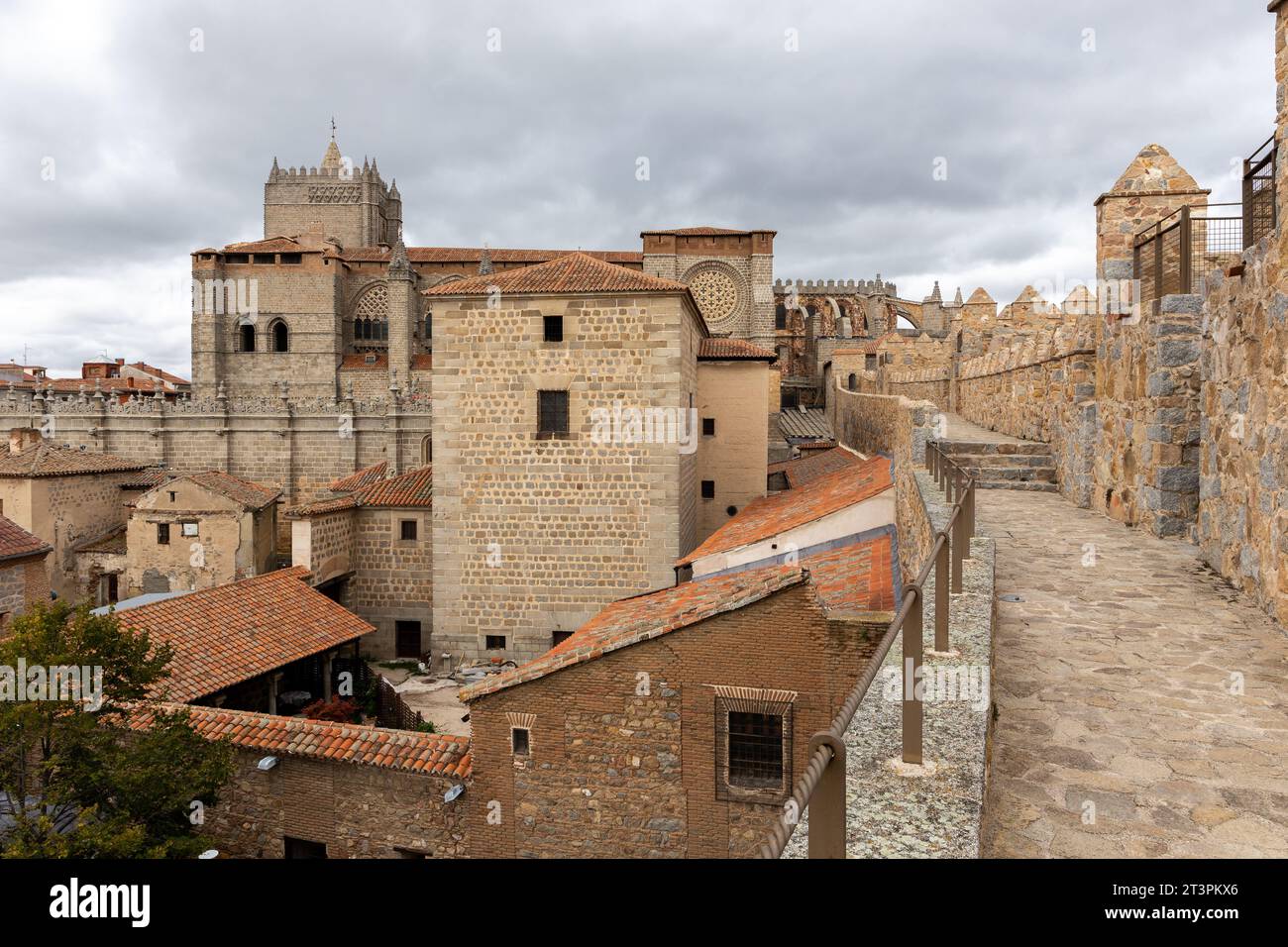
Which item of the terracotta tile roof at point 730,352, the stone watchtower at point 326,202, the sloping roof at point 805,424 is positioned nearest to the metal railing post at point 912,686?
the terracotta tile roof at point 730,352

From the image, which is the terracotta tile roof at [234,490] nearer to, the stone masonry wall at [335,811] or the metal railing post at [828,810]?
the stone masonry wall at [335,811]

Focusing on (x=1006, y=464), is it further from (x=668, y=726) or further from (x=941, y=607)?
(x=941, y=607)

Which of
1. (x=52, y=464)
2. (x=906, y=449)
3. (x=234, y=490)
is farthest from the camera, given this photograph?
(x=52, y=464)

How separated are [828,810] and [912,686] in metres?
0.89

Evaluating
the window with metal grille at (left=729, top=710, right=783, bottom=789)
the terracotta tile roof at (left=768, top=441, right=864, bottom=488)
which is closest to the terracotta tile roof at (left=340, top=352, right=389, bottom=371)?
the terracotta tile roof at (left=768, top=441, right=864, bottom=488)

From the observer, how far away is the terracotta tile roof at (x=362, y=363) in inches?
1768

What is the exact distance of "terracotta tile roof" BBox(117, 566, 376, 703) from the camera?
37.6 feet

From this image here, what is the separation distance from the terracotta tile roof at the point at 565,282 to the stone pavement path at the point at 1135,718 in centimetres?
1011

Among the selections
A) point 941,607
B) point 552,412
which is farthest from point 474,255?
point 941,607

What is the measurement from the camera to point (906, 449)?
1245 centimetres

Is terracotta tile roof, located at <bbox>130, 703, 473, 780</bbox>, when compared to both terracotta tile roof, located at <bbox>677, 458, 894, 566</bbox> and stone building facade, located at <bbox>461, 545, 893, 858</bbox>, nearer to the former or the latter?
stone building facade, located at <bbox>461, 545, 893, 858</bbox>

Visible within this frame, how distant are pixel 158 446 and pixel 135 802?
30066 mm
